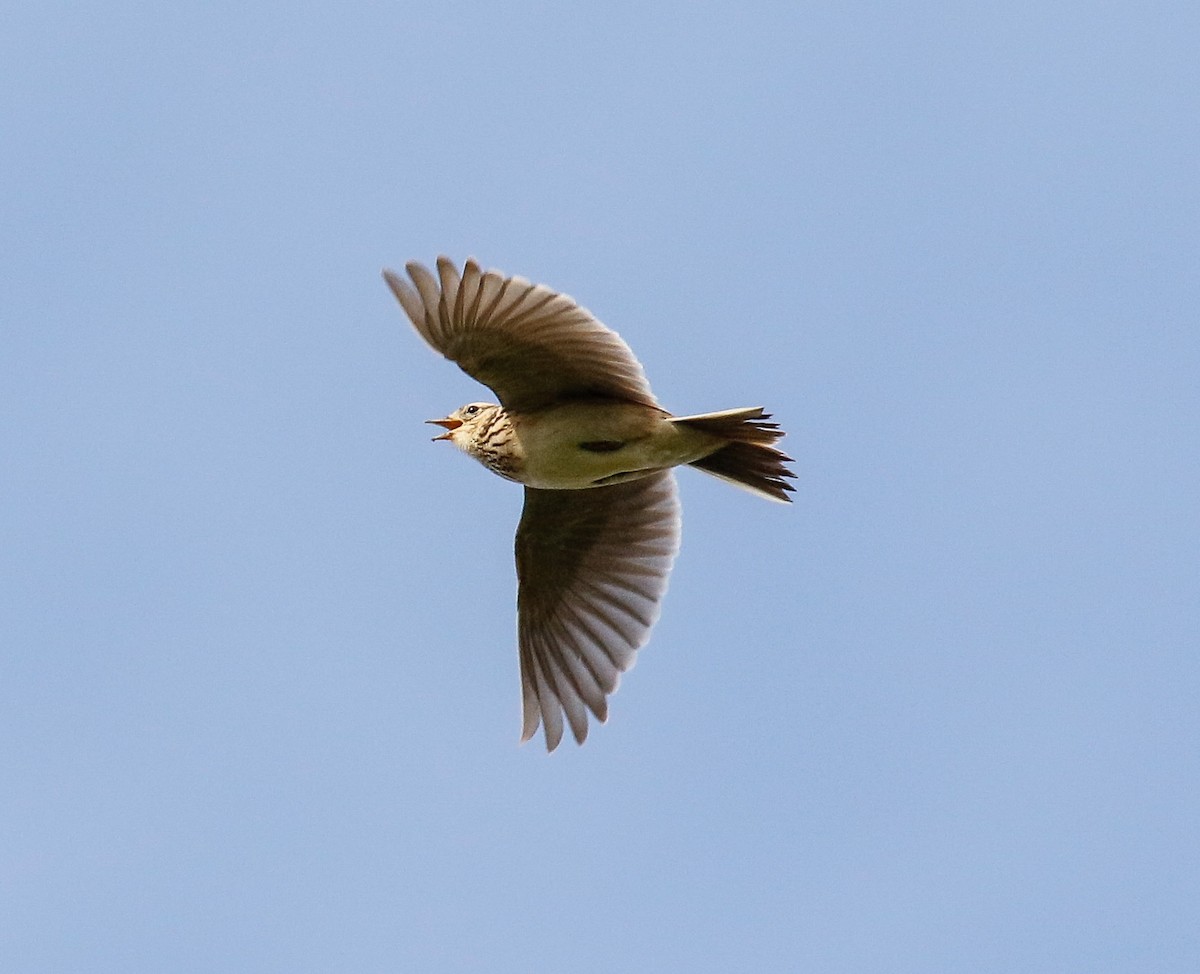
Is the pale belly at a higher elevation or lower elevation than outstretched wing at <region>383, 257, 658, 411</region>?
lower

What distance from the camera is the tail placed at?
401 inches

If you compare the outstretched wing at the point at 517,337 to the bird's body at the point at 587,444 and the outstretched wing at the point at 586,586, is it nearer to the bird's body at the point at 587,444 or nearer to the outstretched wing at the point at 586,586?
the bird's body at the point at 587,444

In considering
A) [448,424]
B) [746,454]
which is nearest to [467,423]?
[448,424]

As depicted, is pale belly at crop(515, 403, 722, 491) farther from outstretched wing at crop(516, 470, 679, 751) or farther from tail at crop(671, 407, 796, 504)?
outstretched wing at crop(516, 470, 679, 751)

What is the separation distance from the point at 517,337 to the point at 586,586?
8.40 feet

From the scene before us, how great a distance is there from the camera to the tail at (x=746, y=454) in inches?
401

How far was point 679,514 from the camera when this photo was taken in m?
12.1

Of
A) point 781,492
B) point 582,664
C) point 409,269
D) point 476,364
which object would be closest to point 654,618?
point 582,664

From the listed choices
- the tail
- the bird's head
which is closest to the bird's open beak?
the bird's head

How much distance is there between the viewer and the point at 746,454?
10.5 meters

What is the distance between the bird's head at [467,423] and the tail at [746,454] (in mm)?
1238

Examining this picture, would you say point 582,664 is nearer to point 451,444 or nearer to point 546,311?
point 451,444

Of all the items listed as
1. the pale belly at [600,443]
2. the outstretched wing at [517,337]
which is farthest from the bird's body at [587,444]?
the outstretched wing at [517,337]

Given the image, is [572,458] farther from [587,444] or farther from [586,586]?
[586,586]
